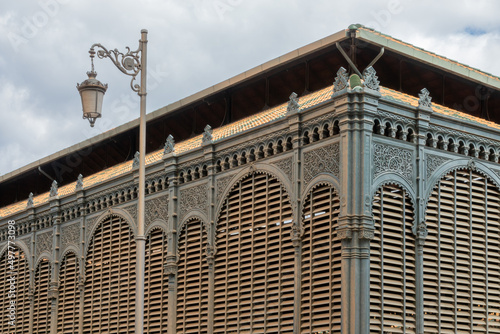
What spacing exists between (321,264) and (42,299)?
1700 cm

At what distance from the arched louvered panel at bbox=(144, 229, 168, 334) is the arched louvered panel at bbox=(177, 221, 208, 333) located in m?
0.79

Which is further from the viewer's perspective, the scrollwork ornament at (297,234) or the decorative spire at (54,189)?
the decorative spire at (54,189)

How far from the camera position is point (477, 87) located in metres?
25.7

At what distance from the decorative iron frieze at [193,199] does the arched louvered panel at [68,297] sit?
7209 mm

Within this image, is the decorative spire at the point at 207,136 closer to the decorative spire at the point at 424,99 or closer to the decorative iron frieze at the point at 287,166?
the decorative iron frieze at the point at 287,166

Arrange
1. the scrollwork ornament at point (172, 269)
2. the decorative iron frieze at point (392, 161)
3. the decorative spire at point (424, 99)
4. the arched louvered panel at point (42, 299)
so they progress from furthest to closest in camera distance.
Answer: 1. the arched louvered panel at point (42, 299)
2. the scrollwork ornament at point (172, 269)
3. the decorative spire at point (424, 99)
4. the decorative iron frieze at point (392, 161)

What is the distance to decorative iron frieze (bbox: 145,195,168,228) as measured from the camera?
28344 millimetres

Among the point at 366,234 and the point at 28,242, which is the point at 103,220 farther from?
the point at 366,234

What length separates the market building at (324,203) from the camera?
836 inches

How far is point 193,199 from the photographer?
88.6ft

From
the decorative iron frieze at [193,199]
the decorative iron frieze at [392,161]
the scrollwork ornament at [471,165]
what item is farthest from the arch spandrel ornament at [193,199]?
the scrollwork ornament at [471,165]

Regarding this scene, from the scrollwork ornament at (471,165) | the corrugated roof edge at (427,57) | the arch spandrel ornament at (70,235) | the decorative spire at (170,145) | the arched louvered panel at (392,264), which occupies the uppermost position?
the corrugated roof edge at (427,57)

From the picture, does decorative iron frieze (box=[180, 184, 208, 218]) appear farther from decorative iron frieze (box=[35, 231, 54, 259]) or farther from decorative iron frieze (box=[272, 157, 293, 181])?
decorative iron frieze (box=[35, 231, 54, 259])

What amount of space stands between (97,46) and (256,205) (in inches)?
310
